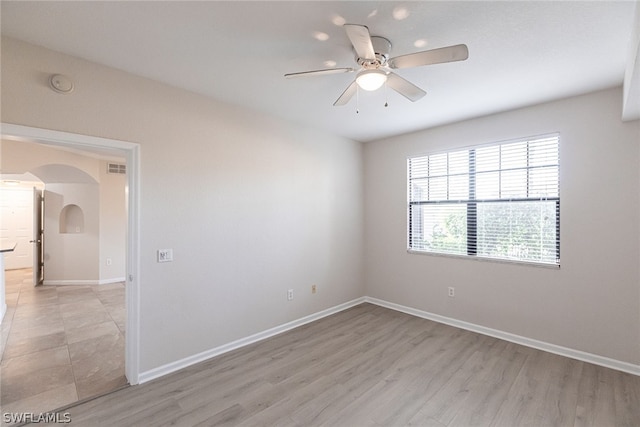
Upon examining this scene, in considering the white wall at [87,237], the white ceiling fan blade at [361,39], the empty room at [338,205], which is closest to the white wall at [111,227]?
the white wall at [87,237]

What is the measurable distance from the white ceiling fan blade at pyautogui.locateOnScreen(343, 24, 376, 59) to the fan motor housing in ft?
0.24

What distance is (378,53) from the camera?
193 cm

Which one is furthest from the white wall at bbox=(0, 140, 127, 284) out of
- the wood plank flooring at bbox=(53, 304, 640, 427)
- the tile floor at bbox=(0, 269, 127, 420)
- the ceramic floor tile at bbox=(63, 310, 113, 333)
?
the wood plank flooring at bbox=(53, 304, 640, 427)

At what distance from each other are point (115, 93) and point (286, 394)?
115 inches

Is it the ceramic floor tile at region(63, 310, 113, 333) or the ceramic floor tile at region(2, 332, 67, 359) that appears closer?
the ceramic floor tile at region(2, 332, 67, 359)

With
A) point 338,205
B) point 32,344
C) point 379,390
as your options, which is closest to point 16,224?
point 32,344

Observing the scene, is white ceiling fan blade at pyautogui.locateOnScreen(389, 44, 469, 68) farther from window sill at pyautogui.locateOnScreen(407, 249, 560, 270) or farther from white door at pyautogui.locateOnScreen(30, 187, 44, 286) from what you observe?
white door at pyautogui.locateOnScreen(30, 187, 44, 286)

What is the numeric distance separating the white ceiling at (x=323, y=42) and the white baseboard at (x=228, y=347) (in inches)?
105

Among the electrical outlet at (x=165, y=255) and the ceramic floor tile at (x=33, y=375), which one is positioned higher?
the electrical outlet at (x=165, y=255)

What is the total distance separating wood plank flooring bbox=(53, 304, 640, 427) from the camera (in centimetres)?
204

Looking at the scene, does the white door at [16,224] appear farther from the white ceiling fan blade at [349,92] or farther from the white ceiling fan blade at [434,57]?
the white ceiling fan blade at [434,57]

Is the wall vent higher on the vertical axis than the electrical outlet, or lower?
higher

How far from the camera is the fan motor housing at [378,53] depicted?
1.84m

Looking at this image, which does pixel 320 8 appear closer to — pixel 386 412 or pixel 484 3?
pixel 484 3
